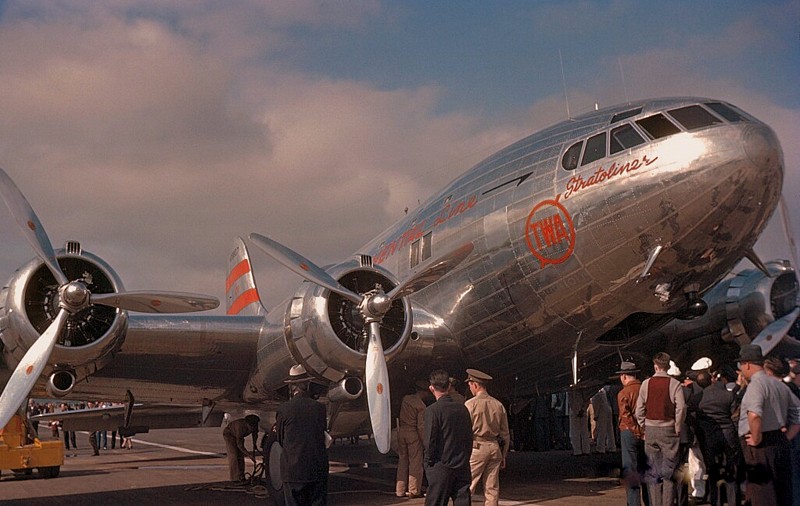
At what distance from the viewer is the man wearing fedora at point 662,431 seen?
25.2 feet

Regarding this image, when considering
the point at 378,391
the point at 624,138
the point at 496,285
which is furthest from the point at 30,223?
the point at 624,138

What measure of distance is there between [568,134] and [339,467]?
9789 mm

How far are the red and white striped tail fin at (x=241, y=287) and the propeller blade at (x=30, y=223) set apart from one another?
6.78 meters

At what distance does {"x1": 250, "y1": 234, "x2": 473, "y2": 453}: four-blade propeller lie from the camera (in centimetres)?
975

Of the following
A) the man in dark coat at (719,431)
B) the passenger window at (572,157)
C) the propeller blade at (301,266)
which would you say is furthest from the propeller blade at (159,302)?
the man in dark coat at (719,431)

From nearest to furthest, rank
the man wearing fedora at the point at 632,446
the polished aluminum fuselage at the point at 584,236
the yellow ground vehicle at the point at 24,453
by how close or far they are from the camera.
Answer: the man wearing fedora at the point at 632,446 < the polished aluminum fuselage at the point at 584,236 < the yellow ground vehicle at the point at 24,453

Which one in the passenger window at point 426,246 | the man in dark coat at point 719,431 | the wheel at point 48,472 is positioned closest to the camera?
the man in dark coat at point 719,431

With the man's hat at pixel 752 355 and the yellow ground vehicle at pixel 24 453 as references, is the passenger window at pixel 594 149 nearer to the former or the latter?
the man's hat at pixel 752 355

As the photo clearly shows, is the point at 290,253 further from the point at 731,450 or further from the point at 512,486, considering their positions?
the point at 731,450

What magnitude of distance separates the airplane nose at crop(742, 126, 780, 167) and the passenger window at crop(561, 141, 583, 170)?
2037 millimetres

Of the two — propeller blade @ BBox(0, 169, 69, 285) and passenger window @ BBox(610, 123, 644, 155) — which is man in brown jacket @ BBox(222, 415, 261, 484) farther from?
passenger window @ BBox(610, 123, 644, 155)

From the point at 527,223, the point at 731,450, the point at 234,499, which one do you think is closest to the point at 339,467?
the point at 234,499

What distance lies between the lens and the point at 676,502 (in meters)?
7.91

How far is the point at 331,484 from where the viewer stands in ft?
43.1
